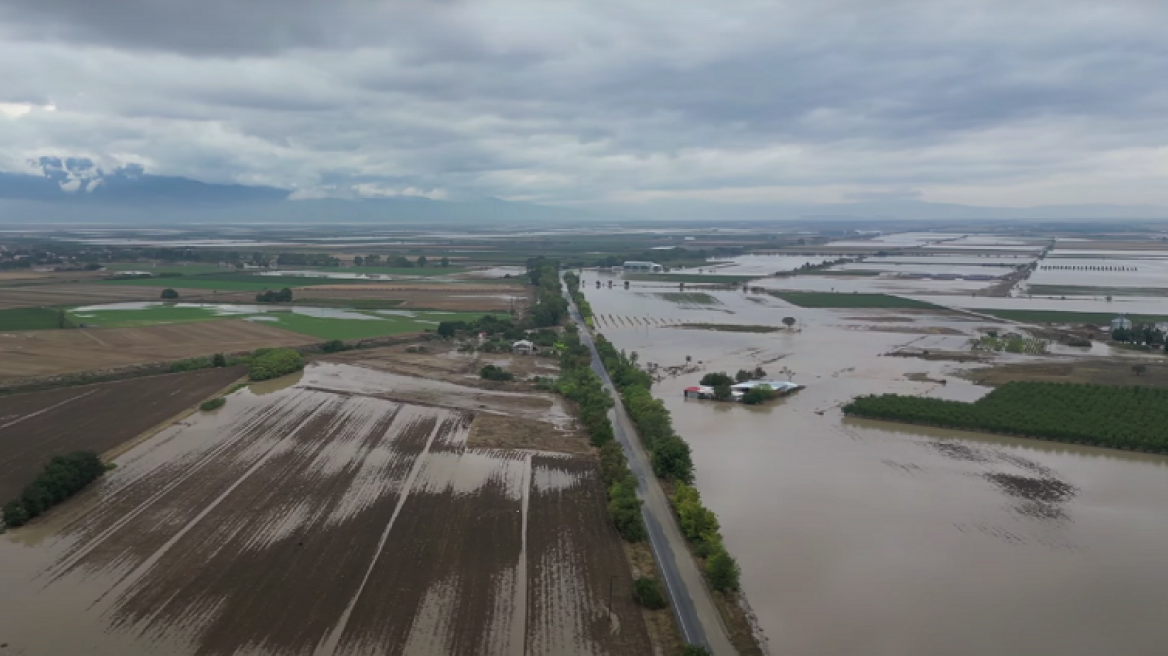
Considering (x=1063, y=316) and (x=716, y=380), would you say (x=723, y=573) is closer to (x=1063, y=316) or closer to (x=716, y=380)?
(x=716, y=380)

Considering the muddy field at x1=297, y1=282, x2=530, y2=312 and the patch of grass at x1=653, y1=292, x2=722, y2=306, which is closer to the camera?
the muddy field at x1=297, y1=282, x2=530, y2=312

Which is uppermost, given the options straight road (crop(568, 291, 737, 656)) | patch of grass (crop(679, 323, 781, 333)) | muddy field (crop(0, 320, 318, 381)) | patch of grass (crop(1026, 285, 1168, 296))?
patch of grass (crop(1026, 285, 1168, 296))

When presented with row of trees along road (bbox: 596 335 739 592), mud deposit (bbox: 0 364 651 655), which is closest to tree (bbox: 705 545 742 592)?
row of trees along road (bbox: 596 335 739 592)

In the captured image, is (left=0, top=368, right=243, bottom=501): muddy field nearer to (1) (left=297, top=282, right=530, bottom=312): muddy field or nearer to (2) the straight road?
(2) the straight road

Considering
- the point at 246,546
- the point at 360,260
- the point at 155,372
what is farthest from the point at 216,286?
the point at 246,546

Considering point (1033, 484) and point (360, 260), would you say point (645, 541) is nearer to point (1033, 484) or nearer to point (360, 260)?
point (1033, 484)

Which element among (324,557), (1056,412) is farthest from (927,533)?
(324,557)

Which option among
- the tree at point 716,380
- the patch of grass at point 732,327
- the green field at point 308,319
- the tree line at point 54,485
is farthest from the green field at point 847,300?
the tree line at point 54,485
